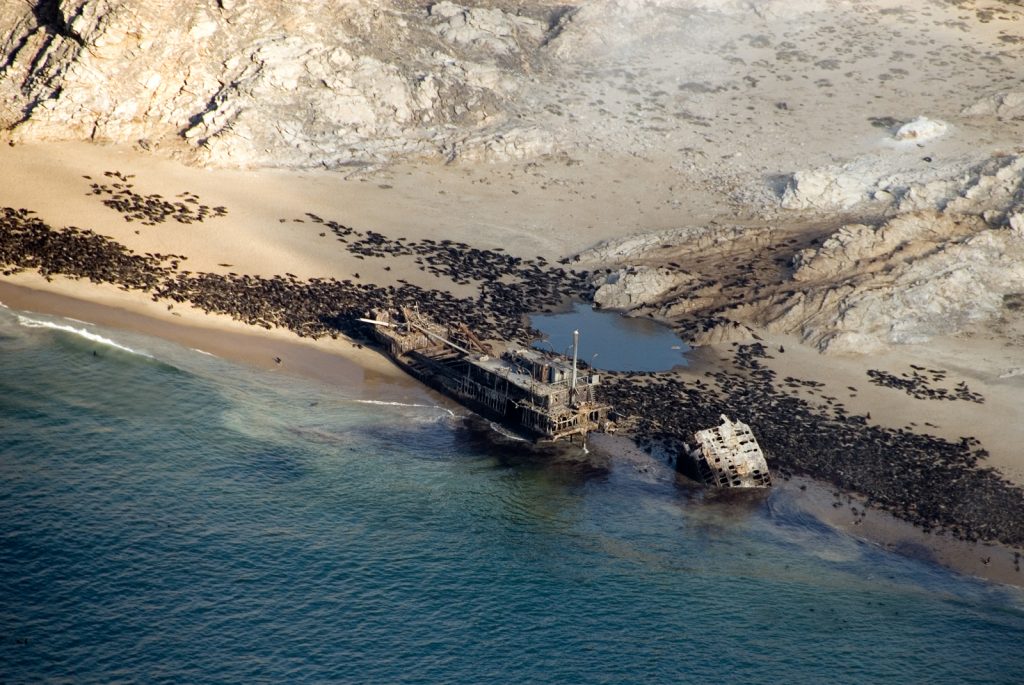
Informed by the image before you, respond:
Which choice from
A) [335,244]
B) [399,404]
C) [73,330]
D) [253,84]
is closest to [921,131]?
[335,244]

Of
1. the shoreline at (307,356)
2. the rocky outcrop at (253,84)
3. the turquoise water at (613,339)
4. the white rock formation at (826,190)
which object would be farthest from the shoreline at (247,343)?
the white rock formation at (826,190)

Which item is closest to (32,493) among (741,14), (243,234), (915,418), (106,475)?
(106,475)

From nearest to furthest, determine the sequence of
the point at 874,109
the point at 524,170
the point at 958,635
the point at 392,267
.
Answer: the point at 958,635 → the point at 392,267 → the point at 524,170 → the point at 874,109

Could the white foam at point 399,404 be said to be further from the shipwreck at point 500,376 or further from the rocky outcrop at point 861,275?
the rocky outcrop at point 861,275

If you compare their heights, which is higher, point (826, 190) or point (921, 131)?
point (921, 131)

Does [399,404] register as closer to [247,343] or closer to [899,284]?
[247,343]

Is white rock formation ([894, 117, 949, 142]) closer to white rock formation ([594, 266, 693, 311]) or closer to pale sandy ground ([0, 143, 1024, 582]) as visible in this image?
pale sandy ground ([0, 143, 1024, 582])

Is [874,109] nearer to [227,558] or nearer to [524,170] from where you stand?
[524,170]
